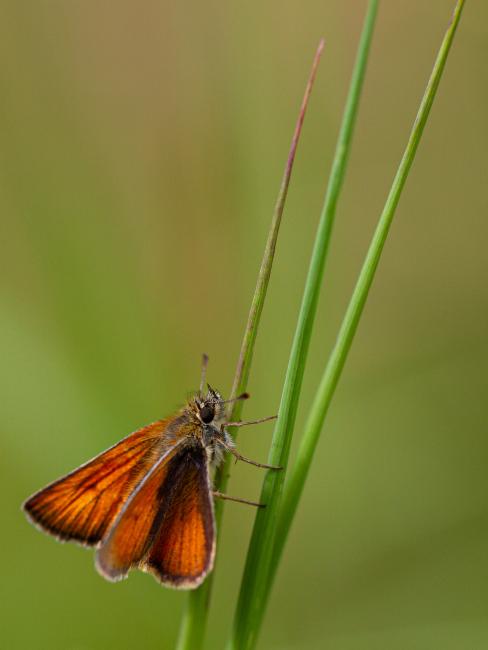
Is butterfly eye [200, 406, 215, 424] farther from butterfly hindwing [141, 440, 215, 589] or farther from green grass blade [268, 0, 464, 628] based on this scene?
green grass blade [268, 0, 464, 628]

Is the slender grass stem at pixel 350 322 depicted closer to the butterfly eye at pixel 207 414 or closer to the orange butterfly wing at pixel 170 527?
the orange butterfly wing at pixel 170 527

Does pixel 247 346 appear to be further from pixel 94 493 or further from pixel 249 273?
pixel 249 273

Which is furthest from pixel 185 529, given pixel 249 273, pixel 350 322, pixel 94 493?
pixel 249 273

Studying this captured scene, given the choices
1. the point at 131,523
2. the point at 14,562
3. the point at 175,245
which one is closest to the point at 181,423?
the point at 131,523

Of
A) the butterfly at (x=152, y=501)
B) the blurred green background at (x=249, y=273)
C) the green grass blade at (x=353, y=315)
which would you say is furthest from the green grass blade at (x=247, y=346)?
the blurred green background at (x=249, y=273)

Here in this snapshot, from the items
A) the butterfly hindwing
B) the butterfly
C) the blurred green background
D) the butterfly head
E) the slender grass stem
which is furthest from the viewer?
the blurred green background

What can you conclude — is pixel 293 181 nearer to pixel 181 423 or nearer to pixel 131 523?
pixel 181 423

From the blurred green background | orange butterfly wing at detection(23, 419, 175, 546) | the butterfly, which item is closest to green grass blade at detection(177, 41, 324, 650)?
the butterfly
